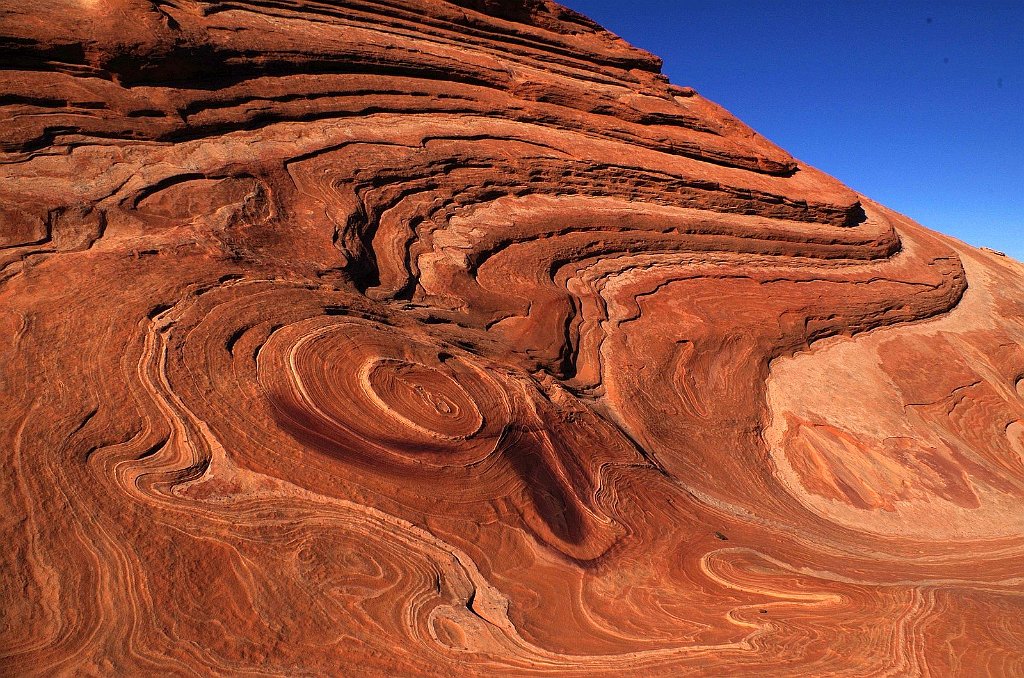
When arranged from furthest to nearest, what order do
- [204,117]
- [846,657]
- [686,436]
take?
[204,117], [686,436], [846,657]

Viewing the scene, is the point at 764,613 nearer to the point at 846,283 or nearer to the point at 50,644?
the point at 50,644

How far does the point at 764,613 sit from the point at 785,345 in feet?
24.6

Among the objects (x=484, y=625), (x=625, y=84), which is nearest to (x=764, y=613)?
(x=484, y=625)

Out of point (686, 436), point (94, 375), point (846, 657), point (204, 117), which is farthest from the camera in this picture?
point (204, 117)

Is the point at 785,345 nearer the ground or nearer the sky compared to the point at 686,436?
nearer the sky

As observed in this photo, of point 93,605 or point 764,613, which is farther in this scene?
point 764,613

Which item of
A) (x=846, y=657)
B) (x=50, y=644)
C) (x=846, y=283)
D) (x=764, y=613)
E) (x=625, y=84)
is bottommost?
(x=50, y=644)

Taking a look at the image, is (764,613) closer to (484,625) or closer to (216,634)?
(484,625)

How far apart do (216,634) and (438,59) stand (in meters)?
12.1

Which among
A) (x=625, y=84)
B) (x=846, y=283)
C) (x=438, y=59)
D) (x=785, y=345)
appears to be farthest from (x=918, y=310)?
(x=438, y=59)

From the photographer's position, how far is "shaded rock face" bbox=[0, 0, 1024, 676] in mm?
5336

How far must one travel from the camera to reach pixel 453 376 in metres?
8.05

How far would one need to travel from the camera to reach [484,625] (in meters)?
5.51

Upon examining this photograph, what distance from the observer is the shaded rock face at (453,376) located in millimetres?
5336
